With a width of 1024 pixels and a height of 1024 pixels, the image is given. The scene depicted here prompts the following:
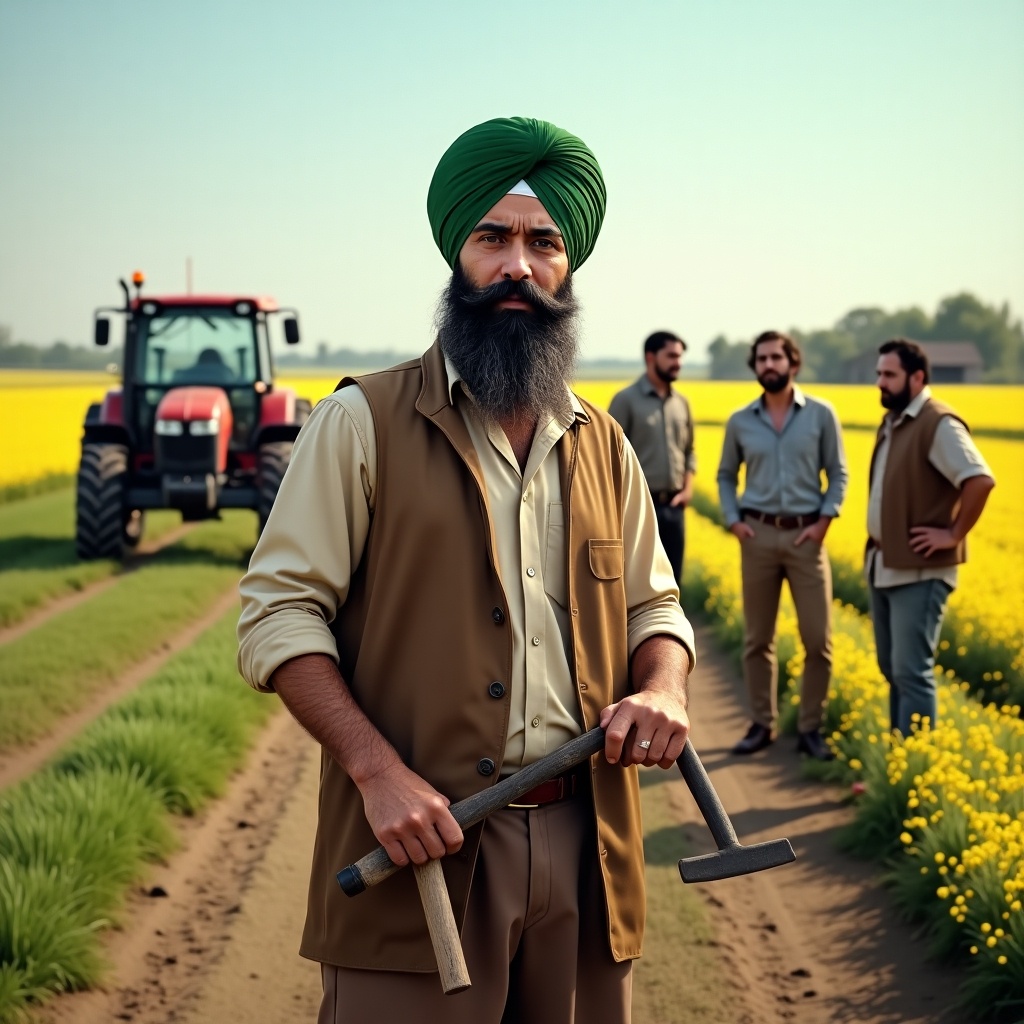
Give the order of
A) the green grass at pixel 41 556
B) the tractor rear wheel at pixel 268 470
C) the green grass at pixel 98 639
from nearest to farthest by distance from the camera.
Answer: the green grass at pixel 98 639
the green grass at pixel 41 556
the tractor rear wheel at pixel 268 470

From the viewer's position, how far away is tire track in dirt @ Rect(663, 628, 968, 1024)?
14.3 ft

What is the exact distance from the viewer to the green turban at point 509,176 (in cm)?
241

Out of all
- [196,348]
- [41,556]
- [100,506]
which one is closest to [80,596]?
[100,506]

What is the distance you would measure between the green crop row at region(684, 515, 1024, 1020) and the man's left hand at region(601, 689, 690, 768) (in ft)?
7.73

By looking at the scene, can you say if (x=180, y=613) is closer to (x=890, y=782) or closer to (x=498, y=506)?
(x=890, y=782)

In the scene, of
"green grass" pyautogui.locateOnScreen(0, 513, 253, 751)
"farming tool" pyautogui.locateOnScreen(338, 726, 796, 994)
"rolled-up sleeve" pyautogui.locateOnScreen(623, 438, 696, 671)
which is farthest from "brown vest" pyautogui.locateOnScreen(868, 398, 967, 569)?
"green grass" pyautogui.locateOnScreen(0, 513, 253, 751)

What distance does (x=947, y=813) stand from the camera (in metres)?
5.19

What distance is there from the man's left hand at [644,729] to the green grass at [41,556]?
32.2 ft

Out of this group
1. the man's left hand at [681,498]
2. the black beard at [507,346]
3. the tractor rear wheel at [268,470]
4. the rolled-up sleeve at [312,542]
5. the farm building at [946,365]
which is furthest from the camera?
the farm building at [946,365]

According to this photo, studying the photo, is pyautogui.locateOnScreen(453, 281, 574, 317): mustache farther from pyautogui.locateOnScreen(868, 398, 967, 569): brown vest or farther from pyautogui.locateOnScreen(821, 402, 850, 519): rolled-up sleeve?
pyautogui.locateOnScreen(821, 402, 850, 519): rolled-up sleeve

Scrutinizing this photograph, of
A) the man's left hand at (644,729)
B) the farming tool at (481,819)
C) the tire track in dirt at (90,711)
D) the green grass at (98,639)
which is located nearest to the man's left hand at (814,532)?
the tire track in dirt at (90,711)

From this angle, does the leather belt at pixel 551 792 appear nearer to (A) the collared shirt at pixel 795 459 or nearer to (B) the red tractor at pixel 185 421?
(A) the collared shirt at pixel 795 459

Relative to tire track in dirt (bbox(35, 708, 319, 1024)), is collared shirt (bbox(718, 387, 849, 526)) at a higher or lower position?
higher

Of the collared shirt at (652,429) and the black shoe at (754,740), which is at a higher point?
the collared shirt at (652,429)
